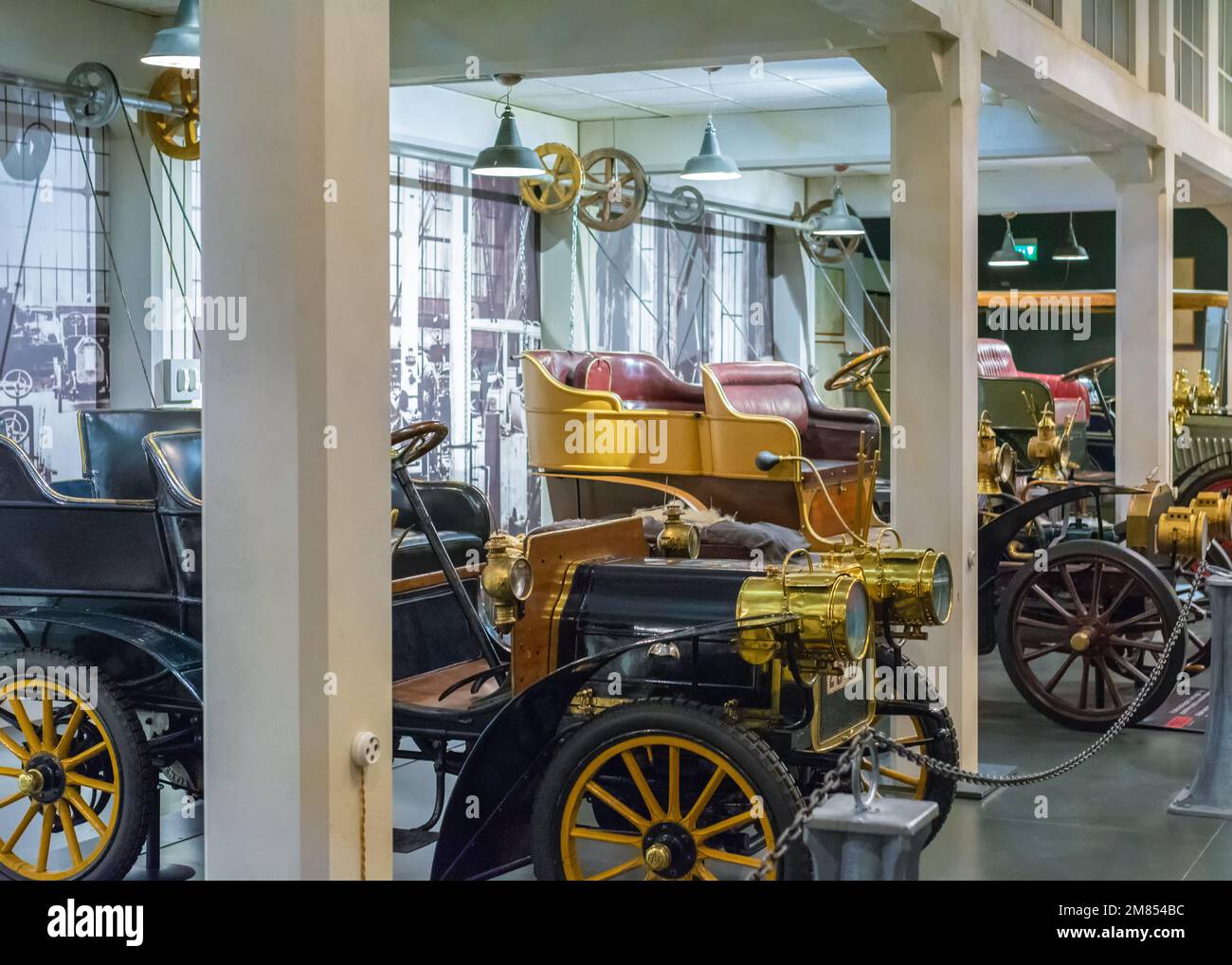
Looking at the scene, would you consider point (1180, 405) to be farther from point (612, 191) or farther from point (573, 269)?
point (573, 269)

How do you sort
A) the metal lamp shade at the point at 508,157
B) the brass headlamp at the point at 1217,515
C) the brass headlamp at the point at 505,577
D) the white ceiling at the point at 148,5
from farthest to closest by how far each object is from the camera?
the metal lamp shade at the point at 508,157
the white ceiling at the point at 148,5
the brass headlamp at the point at 1217,515
the brass headlamp at the point at 505,577

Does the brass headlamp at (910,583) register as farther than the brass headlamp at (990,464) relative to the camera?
No

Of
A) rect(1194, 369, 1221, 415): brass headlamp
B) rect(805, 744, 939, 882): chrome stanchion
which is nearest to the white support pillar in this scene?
rect(805, 744, 939, 882): chrome stanchion

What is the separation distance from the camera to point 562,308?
12.9 meters

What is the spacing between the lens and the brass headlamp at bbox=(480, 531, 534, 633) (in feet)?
12.7

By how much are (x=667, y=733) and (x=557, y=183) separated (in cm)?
781

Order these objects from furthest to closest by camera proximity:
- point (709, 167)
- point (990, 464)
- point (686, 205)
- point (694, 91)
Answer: point (686, 205)
point (694, 91)
point (709, 167)
point (990, 464)

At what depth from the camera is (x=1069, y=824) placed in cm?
496

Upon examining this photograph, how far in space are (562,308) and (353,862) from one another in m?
10.1

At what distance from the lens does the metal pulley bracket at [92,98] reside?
772cm

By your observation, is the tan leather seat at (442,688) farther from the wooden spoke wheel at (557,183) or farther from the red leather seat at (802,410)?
the wooden spoke wheel at (557,183)

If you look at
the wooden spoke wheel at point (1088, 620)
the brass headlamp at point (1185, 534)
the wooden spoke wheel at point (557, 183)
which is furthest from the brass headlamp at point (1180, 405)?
the wooden spoke wheel at point (557, 183)

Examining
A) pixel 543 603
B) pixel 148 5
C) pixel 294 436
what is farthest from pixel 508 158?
pixel 294 436
